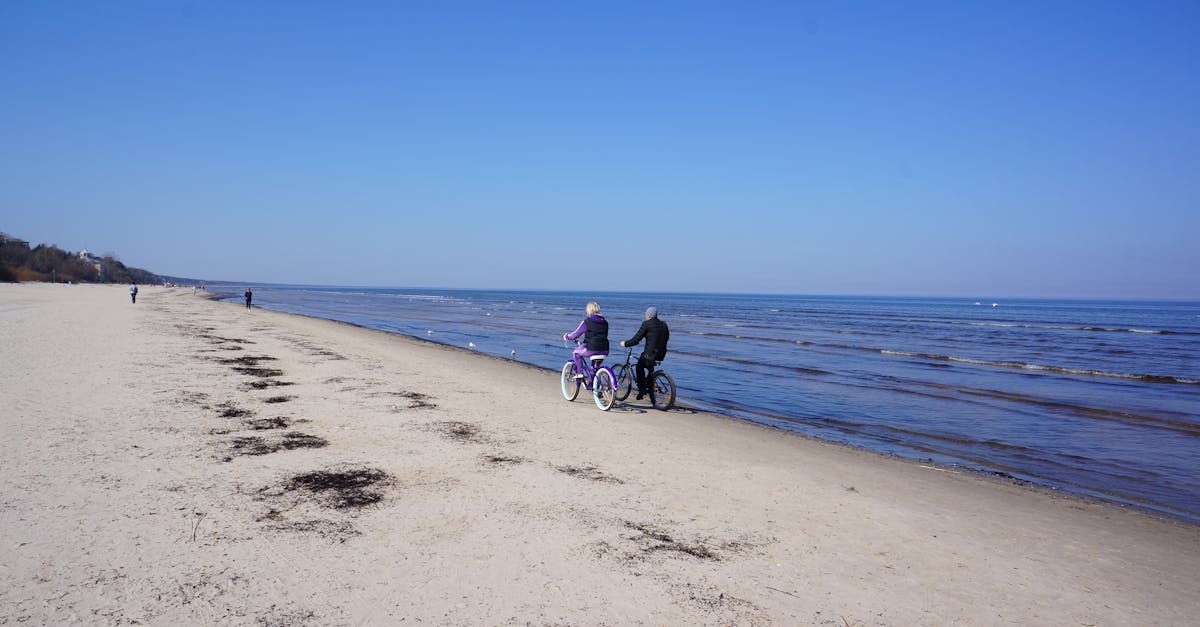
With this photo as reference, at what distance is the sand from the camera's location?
408cm

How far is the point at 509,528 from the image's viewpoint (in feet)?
17.6

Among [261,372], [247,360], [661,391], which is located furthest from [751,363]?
[247,360]

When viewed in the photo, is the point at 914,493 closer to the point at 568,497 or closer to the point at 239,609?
the point at 568,497

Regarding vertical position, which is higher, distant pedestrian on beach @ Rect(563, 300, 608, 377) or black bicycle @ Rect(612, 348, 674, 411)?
distant pedestrian on beach @ Rect(563, 300, 608, 377)

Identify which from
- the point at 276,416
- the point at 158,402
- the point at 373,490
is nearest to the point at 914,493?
the point at 373,490

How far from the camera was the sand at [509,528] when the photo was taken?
4082 millimetres

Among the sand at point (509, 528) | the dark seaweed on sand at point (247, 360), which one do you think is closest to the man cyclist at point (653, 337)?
the sand at point (509, 528)

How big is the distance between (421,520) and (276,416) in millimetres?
5286

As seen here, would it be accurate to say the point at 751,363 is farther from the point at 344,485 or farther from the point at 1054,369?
the point at 344,485

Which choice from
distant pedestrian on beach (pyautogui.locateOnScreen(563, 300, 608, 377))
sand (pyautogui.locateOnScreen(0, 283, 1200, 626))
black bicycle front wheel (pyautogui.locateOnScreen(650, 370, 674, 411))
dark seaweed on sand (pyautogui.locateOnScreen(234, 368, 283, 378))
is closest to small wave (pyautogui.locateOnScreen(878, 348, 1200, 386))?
sand (pyautogui.locateOnScreen(0, 283, 1200, 626))

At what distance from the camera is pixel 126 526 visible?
194 inches

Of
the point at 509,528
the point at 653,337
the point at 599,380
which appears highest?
the point at 653,337

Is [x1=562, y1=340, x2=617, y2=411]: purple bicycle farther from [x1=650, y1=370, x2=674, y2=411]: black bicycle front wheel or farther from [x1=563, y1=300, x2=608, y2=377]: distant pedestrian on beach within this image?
[x1=650, y1=370, x2=674, y2=411]: black bicycle front wheel

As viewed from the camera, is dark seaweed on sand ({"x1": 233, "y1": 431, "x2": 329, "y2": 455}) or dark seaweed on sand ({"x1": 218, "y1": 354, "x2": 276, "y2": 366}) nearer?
dark seaweed on sand ({"x1": 233, "y1": 431, "x2": 329, "y2": 455})
